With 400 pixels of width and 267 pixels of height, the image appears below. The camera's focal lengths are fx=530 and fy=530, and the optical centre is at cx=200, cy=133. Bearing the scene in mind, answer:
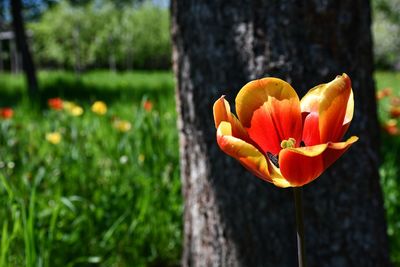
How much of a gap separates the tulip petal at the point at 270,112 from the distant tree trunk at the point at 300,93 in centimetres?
80

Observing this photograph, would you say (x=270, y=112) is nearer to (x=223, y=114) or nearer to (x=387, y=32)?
(x=223, y=114)

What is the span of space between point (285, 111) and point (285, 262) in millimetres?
937

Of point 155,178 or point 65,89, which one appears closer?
point 155,178

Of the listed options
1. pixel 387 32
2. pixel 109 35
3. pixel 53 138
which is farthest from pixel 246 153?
pixel 109 35

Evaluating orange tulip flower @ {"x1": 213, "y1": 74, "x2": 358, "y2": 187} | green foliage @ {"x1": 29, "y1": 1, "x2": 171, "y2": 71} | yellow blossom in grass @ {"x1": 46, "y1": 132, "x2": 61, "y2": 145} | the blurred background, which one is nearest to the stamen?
orange tulip flower @ {"x1": 213, "y1": 74, "x2": 358, "y2": 187}

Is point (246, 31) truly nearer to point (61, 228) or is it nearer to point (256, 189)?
point (256, 189)

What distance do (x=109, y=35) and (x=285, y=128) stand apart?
35.4 meters

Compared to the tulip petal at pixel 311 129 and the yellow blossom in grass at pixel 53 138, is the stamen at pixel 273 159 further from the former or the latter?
the yellow blossom in grass at pixel 53 138

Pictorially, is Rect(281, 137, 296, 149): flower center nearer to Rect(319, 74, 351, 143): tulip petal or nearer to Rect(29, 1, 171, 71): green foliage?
Rect(319, 74, 351, 143): tulip petal

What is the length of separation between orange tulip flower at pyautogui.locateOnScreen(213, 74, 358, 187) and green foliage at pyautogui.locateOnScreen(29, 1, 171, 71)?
112ft

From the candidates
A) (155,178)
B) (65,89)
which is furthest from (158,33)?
(155,178)

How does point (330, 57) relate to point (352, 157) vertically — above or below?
above

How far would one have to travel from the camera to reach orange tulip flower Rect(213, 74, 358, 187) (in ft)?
1.80

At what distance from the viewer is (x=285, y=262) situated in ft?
4.79
